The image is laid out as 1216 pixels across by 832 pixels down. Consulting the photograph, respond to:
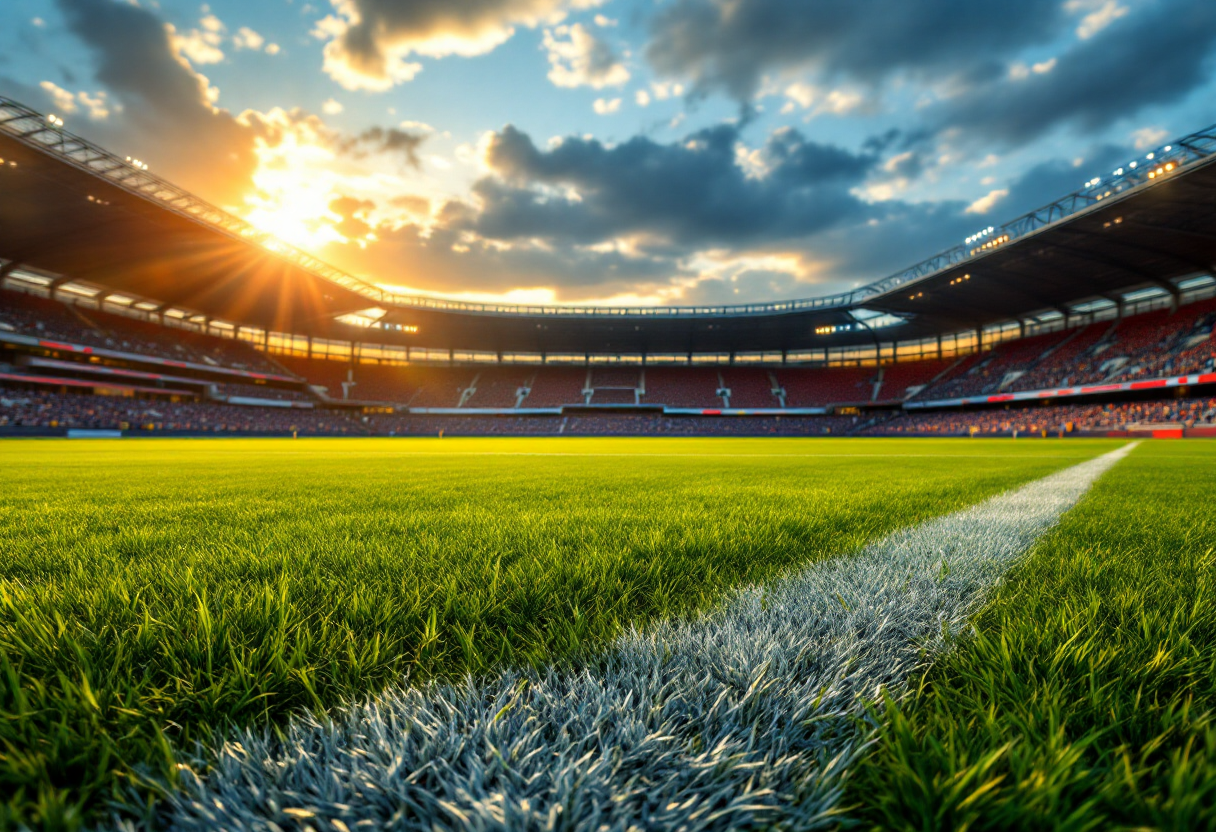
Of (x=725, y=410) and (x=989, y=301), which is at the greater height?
(x=989, y=301)

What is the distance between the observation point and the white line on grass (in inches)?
24.2

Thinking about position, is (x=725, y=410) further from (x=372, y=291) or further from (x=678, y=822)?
(x=678, y=822)

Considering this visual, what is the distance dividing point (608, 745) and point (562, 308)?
4476 cm

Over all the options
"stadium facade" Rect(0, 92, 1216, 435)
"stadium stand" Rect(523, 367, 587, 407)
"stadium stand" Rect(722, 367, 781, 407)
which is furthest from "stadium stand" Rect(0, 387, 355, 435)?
"stadium stand" Rect(722, 367, 781, 407)

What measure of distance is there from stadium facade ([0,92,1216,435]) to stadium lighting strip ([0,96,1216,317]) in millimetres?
87

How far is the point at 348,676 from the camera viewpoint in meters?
0.95

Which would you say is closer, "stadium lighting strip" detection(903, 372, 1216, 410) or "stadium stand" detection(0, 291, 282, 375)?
"stadium lighting strip" detection(903, 372, 1216, 410)

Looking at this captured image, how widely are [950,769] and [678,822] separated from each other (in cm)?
36

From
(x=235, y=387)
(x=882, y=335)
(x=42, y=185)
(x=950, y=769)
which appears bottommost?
(x=950, y=769)

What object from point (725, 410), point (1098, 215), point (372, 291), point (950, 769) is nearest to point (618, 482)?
point (950, 769)

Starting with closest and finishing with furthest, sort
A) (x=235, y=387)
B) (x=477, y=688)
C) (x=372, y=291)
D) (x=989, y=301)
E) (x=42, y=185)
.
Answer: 1. (x=477, y=688)
2. (x=42, y=185)
3. (x=989, y=301)
4. (x=372, y=291)
5. (x=235, y=387)

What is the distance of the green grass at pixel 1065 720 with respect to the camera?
570 millimetres

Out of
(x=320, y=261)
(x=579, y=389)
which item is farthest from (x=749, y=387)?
(x=320, y=261)

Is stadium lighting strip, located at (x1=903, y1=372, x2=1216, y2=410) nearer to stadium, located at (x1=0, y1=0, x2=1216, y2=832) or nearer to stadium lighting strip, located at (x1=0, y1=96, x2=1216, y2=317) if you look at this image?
stadium lighting strip, located at (x1=0, y1=96, x2=1216, y2=317)
